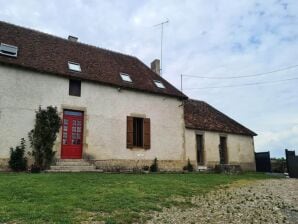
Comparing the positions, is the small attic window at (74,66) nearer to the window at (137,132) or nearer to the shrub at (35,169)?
the window at (137,132)

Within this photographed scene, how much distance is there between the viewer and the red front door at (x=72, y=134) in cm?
1345

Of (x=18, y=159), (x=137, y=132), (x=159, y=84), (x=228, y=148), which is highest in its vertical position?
(x=159, y=84)

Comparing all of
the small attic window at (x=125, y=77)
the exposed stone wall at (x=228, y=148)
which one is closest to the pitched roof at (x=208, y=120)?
the exposed stone wall at (x=228, y=148)

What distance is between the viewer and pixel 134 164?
49.8 ft

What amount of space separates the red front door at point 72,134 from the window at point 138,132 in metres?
2.64

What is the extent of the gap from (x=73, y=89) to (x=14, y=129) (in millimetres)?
3268

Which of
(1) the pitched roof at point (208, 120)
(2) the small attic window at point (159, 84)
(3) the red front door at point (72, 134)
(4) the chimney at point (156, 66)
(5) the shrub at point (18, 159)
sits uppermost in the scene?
(4) the chimney at point (156, 66)

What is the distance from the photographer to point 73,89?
46.0ft

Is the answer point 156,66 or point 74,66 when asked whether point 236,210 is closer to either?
point 74,66

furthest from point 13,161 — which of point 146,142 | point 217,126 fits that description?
point 217,126

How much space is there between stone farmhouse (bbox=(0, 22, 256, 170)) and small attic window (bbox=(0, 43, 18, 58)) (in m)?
0.04

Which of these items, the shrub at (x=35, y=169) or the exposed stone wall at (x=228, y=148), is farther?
the exposed stone wall at (x=228, y=148)

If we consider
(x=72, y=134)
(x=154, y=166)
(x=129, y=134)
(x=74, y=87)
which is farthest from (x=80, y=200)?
(x=154, y=166)

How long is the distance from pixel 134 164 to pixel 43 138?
4919 mm
